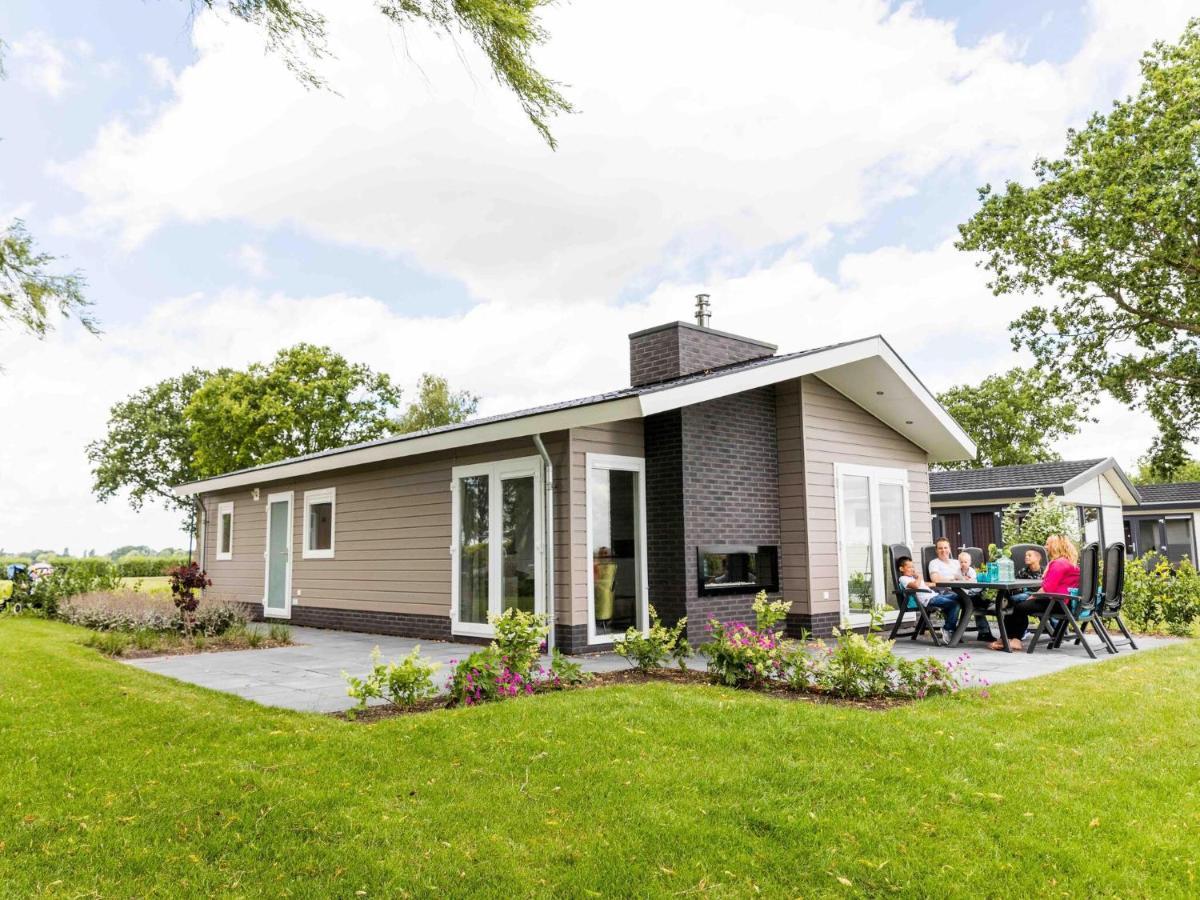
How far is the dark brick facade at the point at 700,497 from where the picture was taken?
8219mm

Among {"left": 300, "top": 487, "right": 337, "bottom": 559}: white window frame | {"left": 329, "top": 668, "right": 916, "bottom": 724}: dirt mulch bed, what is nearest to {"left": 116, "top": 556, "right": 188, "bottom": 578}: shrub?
{"left": 300, "top": 487, "right": 337, "bottom": 559}: white window frame

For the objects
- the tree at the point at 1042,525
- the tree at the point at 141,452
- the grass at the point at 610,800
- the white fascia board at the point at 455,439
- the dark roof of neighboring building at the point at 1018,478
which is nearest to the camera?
the grass at the point at 610,800

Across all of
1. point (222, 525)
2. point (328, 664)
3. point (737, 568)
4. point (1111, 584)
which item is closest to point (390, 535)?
point (328, 664)

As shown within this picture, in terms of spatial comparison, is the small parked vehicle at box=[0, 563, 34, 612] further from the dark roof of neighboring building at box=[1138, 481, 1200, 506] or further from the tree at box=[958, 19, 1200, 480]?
the dark roof of neighboring building at box=[1138, 481, 1200, 506]

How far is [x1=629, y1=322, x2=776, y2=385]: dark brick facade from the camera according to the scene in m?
9.50

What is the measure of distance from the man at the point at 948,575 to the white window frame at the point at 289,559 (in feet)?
29.4

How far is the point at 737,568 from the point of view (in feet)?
28.7

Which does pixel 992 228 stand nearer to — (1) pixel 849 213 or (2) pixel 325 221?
(1) pixel 849 213

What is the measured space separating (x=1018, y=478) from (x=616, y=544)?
47.6ft

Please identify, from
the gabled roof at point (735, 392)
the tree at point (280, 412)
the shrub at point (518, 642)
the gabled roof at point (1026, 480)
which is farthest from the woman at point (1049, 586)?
the tree at point (280, 412)

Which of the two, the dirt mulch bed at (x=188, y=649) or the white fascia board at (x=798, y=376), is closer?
the white fascia board at (x=798, y=376)

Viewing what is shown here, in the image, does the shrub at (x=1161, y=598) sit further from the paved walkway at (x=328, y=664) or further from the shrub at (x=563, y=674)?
the shrub at (x=563, y=674)

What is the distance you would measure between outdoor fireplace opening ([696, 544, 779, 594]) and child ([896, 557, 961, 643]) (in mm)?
1345

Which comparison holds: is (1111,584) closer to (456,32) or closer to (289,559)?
(456,32)
